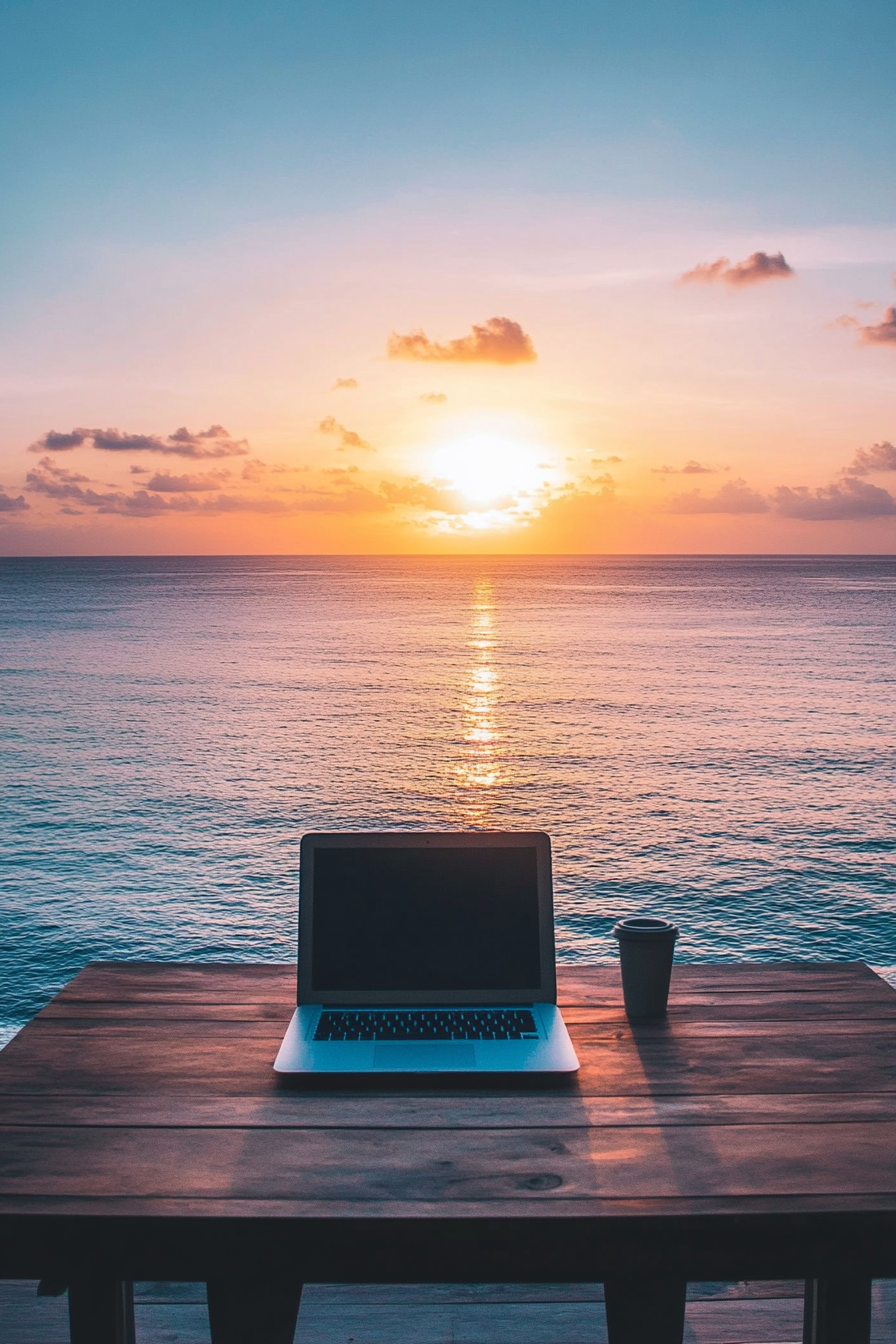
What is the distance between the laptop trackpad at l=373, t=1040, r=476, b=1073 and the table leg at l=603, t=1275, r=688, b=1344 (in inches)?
20.3

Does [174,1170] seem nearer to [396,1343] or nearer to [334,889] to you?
[334,889]

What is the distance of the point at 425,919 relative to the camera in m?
2.32

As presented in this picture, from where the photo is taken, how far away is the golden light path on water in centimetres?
2425

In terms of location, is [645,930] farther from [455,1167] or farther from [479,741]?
[479,741]

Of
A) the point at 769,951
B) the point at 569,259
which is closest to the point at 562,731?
the point at 769,951

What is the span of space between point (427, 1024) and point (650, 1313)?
713 mm

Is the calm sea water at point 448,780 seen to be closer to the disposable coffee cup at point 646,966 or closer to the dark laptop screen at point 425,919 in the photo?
the dark laptop screen at point 425,919

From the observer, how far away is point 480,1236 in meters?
1.57

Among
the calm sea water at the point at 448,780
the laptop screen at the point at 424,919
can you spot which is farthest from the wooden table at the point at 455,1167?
the calm sea water at the point at 448,780

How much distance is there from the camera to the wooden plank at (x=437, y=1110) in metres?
1.87

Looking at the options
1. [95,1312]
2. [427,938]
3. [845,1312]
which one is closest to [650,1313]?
[845,1312]

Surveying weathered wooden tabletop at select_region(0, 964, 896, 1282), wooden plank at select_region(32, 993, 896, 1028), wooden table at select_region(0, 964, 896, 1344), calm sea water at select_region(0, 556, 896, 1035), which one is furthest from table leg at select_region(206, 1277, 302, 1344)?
calm sea water at select_region(0, 556, 896, 1035)

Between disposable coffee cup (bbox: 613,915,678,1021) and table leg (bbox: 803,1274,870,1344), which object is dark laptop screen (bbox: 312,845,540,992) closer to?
disposable coffee cup (bbox: 613,915,678,1021)

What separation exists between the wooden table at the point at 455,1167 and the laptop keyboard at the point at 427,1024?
147 mm
